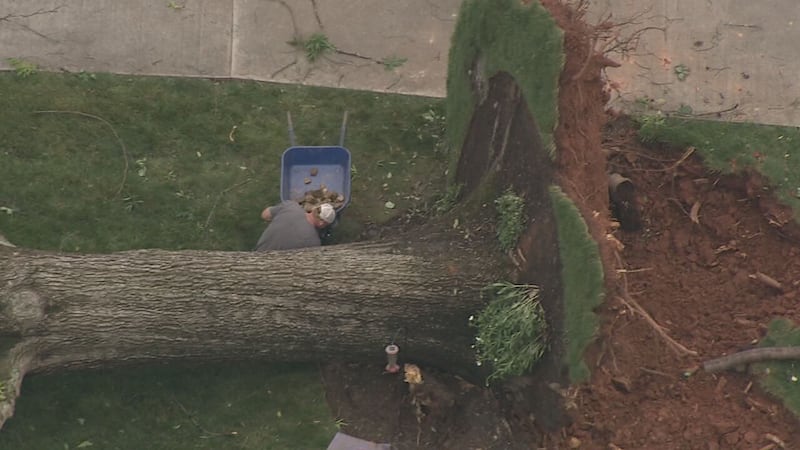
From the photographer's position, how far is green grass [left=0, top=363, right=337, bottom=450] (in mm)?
5344

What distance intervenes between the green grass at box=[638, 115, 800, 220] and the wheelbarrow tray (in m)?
2.49

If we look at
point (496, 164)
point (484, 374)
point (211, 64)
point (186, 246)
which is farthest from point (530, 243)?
point (211, 64)

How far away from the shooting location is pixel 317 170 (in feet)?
19.1

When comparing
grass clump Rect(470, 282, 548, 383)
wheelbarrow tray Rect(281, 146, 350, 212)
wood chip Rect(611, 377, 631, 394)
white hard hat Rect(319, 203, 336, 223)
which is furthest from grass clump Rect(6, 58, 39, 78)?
wood chip Rect(611, 377, 631, 394)

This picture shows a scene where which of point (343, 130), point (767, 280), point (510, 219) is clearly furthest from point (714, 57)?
point (343, 130)

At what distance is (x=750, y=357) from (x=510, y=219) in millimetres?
1733

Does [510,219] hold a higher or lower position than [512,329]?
higher

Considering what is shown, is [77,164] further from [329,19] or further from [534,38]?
[534,38]

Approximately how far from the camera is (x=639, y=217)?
5348mm

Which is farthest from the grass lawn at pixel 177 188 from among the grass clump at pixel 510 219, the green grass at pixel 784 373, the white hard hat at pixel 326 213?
the green grass at pixel 784 373

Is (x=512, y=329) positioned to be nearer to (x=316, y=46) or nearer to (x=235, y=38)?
(x=316, y=46)

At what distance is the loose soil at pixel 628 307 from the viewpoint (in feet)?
13.9

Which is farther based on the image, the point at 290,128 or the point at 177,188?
the point at 177,188

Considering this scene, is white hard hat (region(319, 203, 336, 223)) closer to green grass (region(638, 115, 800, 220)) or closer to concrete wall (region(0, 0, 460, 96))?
concrete wall (region(0, 0, 460, 96))
